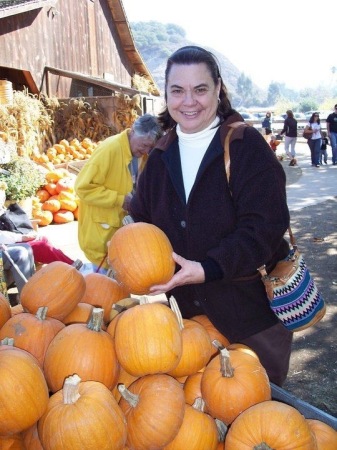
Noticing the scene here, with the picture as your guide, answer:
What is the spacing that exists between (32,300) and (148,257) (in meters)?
0.48

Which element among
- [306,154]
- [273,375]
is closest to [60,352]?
[273,375]

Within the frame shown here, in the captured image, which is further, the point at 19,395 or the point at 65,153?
the point at 65,153

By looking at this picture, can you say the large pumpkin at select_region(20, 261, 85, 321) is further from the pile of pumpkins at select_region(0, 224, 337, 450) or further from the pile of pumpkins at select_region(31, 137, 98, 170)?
the pile of pumpkins at select_region(31, 137, 98, 170)

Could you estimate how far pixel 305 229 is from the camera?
25.8 feet

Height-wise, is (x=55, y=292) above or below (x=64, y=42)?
below

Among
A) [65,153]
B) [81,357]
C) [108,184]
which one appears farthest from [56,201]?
[81,357]

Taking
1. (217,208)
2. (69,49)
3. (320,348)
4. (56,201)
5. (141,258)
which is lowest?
(320,348)

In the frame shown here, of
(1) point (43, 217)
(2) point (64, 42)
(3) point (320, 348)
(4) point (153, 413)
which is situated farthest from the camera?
(2) point (64, 42)

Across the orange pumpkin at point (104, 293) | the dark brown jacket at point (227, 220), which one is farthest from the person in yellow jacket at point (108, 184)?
the orange pumpkin at point (104, 293)

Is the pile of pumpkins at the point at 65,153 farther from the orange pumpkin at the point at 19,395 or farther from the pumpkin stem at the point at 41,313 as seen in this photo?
the orange pumpkin at the point at 19,395

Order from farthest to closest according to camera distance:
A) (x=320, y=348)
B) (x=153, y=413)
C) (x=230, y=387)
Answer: (x=320, y=348)
(x=230, y=387)
(x=153, y=413)

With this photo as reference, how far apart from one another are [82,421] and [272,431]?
548 millimetres

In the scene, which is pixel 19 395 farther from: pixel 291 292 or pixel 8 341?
pixel 291 292

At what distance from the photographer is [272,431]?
1.34m
